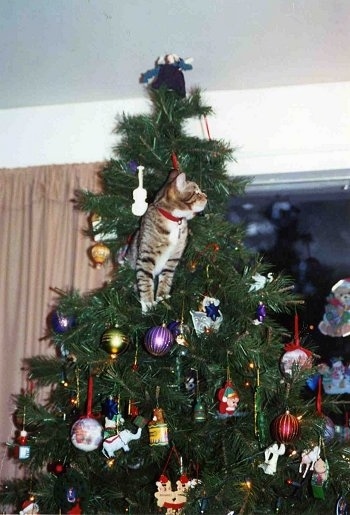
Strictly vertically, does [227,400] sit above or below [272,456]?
above

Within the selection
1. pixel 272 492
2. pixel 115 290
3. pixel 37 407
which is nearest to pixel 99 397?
pixel 37 407

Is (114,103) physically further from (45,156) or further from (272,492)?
(272,492)

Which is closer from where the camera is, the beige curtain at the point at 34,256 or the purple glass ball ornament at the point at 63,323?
the purple glass ball ornament at the point at 63,323

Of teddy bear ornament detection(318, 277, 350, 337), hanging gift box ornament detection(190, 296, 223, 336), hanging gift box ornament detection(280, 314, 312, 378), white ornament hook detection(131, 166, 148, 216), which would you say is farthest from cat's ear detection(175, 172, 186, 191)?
teddy bear ornament detection(318, 277, 350, 337)

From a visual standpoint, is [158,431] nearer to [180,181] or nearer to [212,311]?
[212,311]

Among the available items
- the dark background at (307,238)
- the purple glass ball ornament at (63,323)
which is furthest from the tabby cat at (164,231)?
the dark background at (307,238)

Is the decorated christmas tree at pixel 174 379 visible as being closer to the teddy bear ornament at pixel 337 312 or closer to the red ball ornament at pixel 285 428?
the red ball ornament at pixel 285 428

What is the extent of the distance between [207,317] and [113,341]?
30 cm

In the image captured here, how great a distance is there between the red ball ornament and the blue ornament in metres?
0.35

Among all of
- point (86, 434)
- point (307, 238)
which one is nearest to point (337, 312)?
point (307, 238)

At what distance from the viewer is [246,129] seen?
2455mm

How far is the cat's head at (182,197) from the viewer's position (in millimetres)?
1827

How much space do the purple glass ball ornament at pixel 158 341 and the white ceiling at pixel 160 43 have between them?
1039 mm

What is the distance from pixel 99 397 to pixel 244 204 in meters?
1.16
